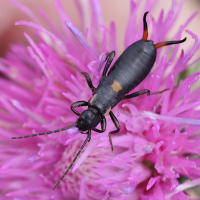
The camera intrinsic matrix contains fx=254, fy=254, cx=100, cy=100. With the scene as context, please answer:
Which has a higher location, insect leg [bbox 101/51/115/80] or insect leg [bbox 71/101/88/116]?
insect leg [bbox 101/51/115/80]

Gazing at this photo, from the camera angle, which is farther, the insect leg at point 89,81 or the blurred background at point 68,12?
the blurred background at point 68,12

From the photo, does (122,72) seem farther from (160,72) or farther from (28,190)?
(28,190)

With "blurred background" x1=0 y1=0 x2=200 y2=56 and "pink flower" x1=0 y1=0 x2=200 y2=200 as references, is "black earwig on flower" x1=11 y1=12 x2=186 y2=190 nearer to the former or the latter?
"pink flower" x1=0 y1=0 x2=200 y2=200

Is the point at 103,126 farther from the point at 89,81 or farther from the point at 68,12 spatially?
the point at 68,12

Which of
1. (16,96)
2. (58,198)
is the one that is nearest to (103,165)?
(58,198)

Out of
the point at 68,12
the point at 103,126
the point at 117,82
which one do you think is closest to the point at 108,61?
the point at 117,82

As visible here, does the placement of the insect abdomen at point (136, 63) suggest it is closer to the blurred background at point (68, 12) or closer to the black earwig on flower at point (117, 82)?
the black earwig on flower at point (117, 82)

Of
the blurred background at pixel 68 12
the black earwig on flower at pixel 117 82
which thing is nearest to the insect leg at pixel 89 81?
the black earwig on flower at pixel 117 82

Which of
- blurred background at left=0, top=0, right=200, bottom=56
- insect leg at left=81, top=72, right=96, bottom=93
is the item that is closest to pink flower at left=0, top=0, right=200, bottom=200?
Answer: insect leg at left=81, top=72, right=96, bottom=93
